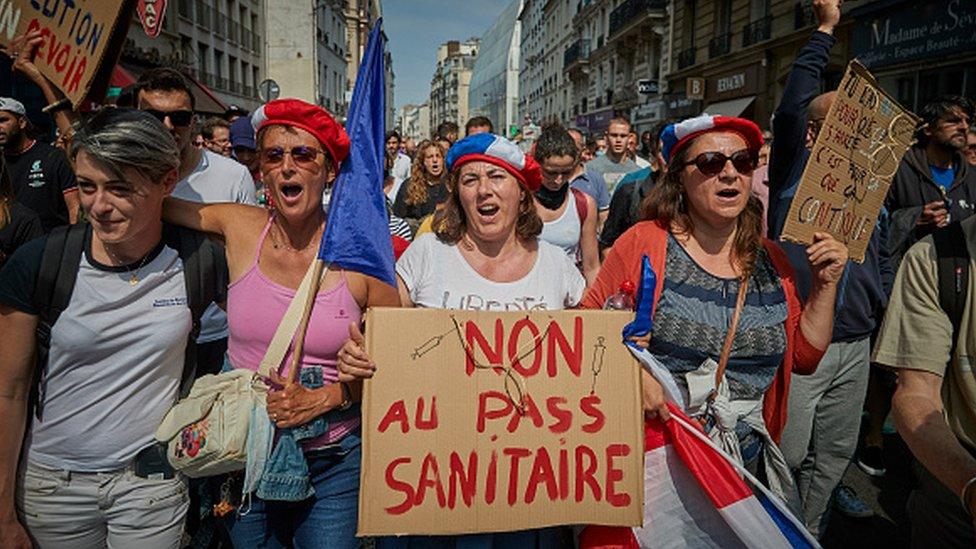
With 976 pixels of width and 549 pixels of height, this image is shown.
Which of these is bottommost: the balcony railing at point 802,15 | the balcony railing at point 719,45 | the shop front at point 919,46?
the shop front at point 919,46

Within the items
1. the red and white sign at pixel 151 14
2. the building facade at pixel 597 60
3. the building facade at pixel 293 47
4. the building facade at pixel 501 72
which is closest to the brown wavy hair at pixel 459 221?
the building facade at pixel 597 60

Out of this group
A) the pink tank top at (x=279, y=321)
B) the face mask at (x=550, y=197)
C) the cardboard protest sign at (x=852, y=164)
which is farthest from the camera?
the face mask at (x=550, y=197)

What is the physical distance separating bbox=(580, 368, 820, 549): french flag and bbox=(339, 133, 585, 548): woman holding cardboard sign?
0.31 meters

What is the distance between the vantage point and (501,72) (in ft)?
281

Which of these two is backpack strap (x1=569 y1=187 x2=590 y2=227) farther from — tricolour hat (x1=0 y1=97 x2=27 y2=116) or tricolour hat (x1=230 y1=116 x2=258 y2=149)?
tricolour hat (x1=0 y1=97 x2=27 y2=116)

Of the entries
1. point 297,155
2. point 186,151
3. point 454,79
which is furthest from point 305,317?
point 454,79

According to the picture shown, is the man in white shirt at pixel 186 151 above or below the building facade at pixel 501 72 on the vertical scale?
below

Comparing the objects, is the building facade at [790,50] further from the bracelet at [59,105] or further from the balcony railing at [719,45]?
the bracelet at [59,105]

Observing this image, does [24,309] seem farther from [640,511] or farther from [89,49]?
[640,511]

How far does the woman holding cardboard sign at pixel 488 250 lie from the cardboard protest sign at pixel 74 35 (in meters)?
1.30

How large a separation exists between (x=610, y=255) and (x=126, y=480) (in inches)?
70.5

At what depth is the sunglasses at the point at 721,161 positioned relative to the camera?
7.93ft

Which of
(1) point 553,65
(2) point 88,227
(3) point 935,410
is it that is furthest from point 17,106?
(1) point 553,65

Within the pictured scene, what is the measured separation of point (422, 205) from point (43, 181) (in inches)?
118
